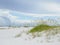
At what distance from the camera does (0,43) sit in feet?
4.60

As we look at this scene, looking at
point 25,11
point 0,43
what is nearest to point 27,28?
point 25,11

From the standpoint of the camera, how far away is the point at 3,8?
1.44 metres

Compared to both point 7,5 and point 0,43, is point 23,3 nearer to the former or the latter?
point 7,5

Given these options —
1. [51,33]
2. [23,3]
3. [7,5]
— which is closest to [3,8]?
[7,5]

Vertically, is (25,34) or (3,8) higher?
(3,8)

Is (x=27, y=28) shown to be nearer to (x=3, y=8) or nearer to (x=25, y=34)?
(x=25, y=34)

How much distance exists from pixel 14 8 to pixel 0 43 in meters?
0.39

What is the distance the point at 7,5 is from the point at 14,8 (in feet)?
0.26

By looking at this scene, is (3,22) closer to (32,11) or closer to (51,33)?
(32,11)

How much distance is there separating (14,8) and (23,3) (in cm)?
11

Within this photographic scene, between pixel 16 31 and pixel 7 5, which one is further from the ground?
pixel 7 5

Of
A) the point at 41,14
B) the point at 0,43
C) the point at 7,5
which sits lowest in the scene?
the point at 0,43

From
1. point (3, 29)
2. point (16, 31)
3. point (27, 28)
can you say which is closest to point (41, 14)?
point (27, 28)

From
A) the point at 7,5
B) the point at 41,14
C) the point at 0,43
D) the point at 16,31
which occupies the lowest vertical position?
the point at 0,43
